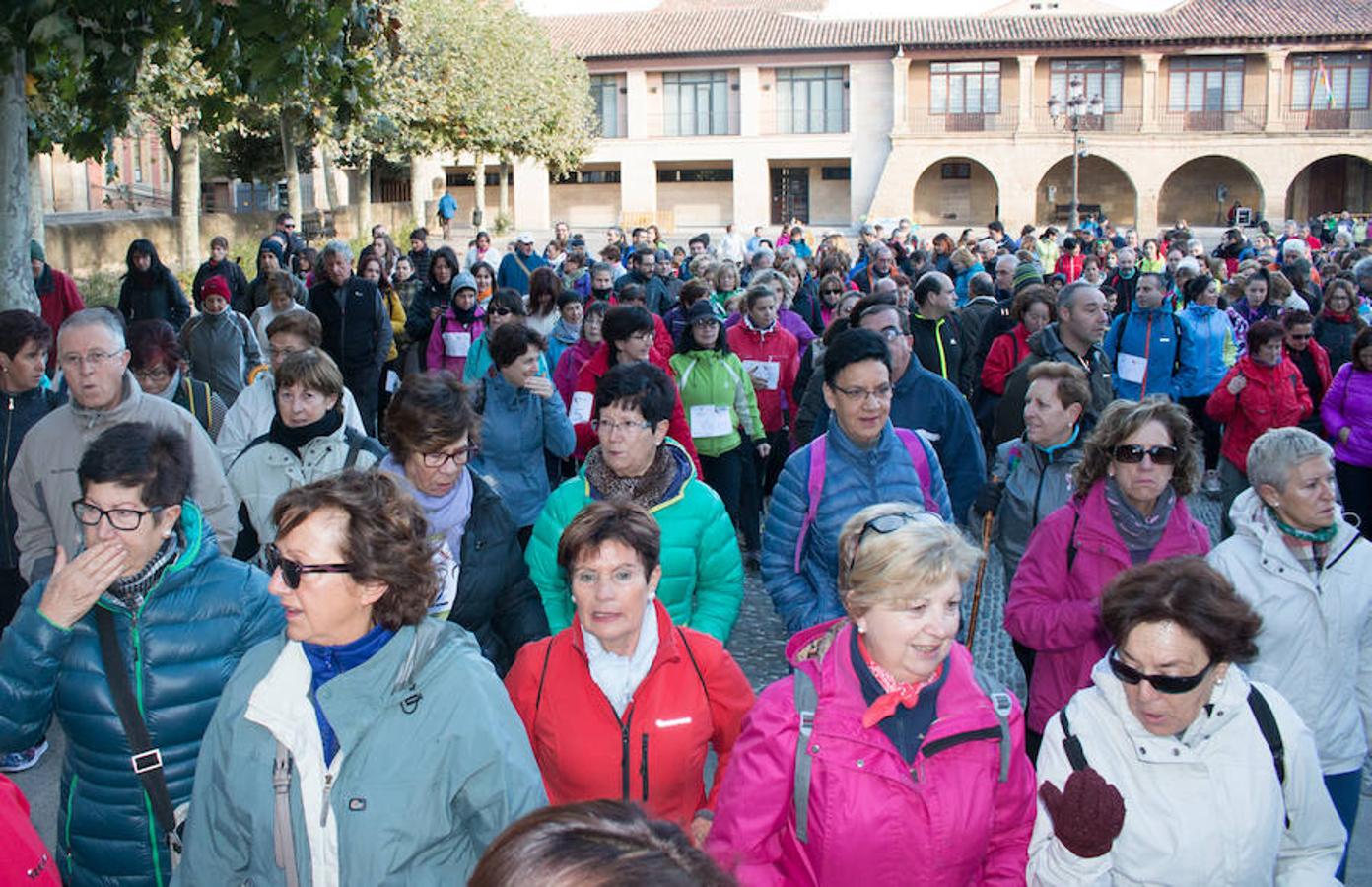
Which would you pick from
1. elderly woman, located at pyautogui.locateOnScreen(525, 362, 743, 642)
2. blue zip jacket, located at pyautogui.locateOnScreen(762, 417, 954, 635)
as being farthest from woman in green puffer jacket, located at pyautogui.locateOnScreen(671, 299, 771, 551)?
blue zip jacket, located at pyautogui.locateOnScreen(762, 417, 954, 635)

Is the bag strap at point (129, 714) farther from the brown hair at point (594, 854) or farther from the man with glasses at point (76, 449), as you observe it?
the brown hair at point (594, 854)

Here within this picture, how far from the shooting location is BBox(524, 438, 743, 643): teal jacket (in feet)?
13.7

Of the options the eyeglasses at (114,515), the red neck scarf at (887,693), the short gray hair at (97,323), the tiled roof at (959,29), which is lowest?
the red neck scarf at (887,693)

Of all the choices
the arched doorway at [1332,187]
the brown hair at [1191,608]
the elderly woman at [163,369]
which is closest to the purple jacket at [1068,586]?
the brown hair at [1191,608]

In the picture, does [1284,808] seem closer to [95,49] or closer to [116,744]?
[116,744]

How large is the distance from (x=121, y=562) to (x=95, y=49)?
4961 millimetres

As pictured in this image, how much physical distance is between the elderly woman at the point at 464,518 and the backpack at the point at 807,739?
4.62 ft

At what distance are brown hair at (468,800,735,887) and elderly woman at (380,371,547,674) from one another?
2477mm

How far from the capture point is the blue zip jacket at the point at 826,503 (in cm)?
423

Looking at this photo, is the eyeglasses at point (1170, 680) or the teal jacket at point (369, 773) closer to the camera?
the teal jacket at point (369, 773)

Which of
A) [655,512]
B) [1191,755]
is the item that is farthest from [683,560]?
[1191,755]

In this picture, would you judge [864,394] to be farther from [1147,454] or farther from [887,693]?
[887,693]

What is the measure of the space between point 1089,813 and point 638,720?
1185 mm

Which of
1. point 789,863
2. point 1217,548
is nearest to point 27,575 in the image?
point 789,863
